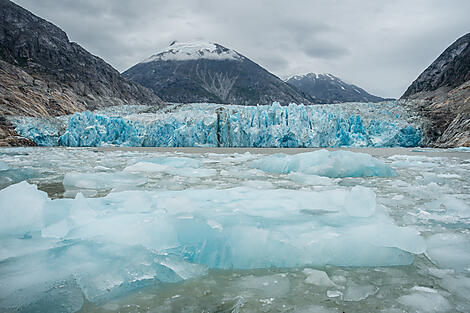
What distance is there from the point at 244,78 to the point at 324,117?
100 m

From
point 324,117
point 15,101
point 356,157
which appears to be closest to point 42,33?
point 15,101

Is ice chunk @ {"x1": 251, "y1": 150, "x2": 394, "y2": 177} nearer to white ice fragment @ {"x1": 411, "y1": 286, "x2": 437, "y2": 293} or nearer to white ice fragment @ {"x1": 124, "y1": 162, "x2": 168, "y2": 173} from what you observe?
white ice fragment @ {"x1": 124, "y1": 162, "x2": 168, "y2": 173}

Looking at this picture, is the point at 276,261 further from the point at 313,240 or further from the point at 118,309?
the point at 118,309

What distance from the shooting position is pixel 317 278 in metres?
1.36

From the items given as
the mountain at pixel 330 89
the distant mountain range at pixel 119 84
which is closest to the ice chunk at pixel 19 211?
the distant mountain range at pixel 119 84

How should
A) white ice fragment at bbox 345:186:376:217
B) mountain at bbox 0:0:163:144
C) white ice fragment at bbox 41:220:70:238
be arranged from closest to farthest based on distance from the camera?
1. white ice fragment at bbox 41:220:70:238
2. white ice fragment at bbox 345:186:376:217
3. mountain at bbox 0:0:163:144

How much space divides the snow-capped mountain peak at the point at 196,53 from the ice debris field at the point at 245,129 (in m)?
116

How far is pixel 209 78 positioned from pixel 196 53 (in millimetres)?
23966

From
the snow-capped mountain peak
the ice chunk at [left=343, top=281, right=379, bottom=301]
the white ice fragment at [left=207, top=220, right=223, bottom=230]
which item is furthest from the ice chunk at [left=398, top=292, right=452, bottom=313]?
the snow-capped mountain peak

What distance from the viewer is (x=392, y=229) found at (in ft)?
5.62

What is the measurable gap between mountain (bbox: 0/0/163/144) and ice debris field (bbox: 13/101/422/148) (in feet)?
33.0

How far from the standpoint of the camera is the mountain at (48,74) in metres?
32.0

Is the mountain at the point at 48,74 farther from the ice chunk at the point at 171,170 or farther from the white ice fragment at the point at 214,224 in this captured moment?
the white ice fragment at the point at 214,224

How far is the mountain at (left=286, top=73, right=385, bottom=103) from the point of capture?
14625 cm
